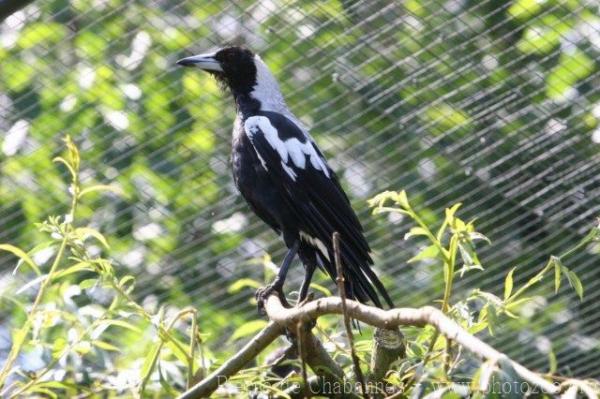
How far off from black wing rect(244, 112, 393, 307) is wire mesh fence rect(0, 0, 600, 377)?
91 centimetres

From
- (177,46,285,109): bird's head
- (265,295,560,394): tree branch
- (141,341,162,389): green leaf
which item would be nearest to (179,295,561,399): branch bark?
(265,295,560,394): tree branch

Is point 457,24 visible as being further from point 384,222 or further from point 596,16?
point 384,222

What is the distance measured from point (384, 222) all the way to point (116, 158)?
0.96m

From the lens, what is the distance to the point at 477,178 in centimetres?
398

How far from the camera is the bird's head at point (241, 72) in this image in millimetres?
3227

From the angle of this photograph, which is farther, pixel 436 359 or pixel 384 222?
pixel 384 222

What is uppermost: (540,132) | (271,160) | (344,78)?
(271,160)

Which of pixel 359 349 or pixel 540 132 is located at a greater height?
pixel 359 349

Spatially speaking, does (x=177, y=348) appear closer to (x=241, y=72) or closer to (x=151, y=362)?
(x=151, y=362)

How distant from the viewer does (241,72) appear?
3.27 metres

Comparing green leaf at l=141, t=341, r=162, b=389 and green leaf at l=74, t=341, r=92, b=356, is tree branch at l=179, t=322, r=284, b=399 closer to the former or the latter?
green leaf at l=141, t=341, r=162, b=389

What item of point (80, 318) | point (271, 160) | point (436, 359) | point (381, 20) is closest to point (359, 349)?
point (436, 359)

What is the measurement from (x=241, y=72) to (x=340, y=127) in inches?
32.8

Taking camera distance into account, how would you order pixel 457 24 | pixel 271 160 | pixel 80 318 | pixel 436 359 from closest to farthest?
pixel 436 359
pixel 80 318
pixel 271 160
pixel 457 24
